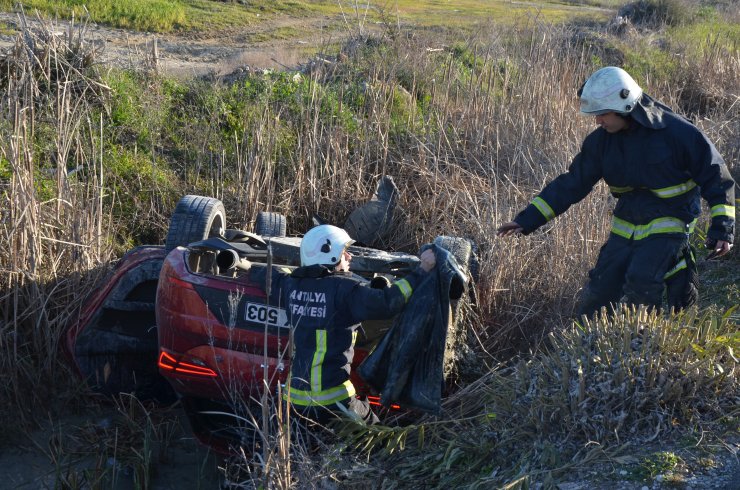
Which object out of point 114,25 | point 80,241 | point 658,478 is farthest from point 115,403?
point 114,25

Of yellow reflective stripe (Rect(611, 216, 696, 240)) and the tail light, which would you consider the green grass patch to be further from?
the tail light

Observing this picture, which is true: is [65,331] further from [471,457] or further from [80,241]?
[471,457]

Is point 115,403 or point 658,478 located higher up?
point 658,478

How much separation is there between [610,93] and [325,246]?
5.54 feet

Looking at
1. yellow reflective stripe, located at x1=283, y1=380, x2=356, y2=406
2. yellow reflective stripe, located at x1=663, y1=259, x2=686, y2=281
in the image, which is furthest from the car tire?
yellow reflective stripe, located at x1=283, y1=380, x2=356, y2=406

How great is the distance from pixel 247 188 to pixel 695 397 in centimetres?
405

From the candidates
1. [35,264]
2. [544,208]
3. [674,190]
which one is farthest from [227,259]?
[674,190]

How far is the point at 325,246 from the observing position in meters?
4.16

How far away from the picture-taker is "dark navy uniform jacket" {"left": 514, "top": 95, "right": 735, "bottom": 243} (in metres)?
4.58

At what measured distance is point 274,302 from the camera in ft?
14.1

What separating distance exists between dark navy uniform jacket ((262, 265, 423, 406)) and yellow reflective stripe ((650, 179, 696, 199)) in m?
1.56

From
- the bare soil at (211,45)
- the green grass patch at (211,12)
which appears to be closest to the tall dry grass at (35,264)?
the bare soil at (211,45)

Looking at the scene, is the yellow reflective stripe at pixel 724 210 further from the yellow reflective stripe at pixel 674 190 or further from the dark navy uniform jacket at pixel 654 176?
the yellow reflective stripe at pixel 674 190

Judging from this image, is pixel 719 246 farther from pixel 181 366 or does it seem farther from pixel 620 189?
pixel 181 366
